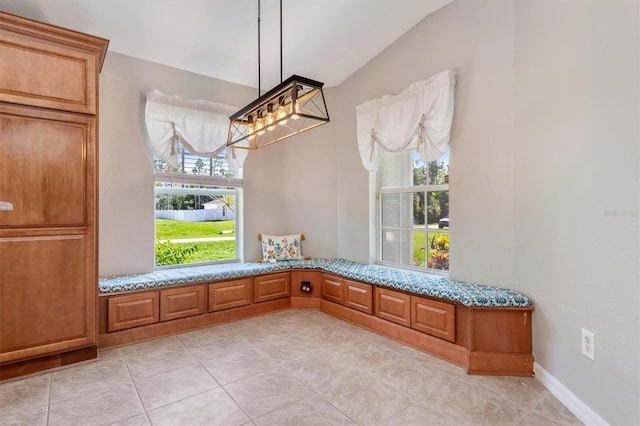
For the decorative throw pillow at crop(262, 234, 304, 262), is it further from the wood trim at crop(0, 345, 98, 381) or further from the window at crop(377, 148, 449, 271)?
the wood trim at crop(0, 345, 98, 381)

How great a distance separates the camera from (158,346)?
2.85 m

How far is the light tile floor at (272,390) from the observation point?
1.85 meters

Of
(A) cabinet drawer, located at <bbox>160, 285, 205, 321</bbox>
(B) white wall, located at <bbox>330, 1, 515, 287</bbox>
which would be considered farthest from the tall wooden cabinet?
(B) white wall, located at <bbox>330, 1, 515, 287</bbox>

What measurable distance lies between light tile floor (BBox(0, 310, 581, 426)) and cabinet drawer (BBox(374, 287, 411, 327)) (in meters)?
0.24

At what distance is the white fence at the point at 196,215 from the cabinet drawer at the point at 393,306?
2.16 m

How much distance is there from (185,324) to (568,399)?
317 centimetres

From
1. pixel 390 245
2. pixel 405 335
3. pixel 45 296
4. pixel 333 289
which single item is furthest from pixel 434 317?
pixel 45 296

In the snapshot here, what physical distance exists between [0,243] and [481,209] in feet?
12.2

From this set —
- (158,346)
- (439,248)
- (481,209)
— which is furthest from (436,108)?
(158,346)

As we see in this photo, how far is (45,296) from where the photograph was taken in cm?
234

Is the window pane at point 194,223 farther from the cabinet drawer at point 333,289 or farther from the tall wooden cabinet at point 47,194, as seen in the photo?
the cabinet drawer at point 333,289

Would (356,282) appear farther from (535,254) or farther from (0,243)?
(0,243)

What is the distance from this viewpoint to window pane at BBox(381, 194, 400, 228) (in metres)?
3.68

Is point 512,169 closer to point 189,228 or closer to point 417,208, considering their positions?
point 417,208
